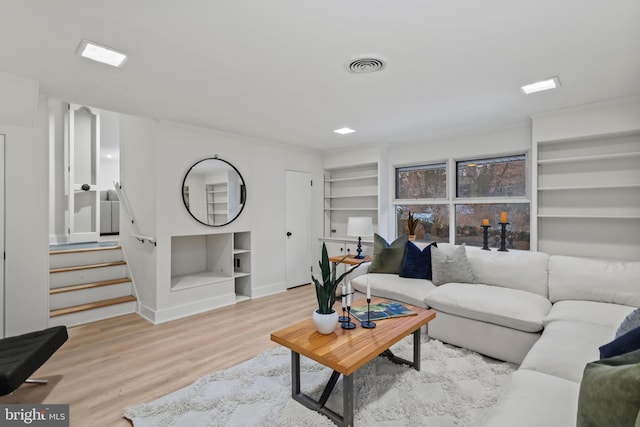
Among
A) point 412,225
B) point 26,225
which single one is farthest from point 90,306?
point 412,225

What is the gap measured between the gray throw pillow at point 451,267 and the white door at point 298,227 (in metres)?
2.45

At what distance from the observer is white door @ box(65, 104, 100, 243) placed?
5.23 m

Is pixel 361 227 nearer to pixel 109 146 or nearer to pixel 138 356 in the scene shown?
pixel 138 356

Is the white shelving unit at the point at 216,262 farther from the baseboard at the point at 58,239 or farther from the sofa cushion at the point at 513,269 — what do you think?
the sofa cushion at the point at 513,269

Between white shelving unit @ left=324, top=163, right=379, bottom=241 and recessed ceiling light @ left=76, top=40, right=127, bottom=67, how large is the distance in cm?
365

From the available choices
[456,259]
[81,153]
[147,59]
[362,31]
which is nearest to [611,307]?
[456,259]

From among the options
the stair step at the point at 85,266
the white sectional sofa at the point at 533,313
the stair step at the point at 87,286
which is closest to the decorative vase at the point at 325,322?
the white sectional sofa at the point at 533,313

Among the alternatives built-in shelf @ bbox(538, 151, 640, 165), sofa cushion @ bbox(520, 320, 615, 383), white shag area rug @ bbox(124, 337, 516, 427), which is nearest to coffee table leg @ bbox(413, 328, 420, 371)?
white shag area rug @ bbox(124, 337, 516, 427)

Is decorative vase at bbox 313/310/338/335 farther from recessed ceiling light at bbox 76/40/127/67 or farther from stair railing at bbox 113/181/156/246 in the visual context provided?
stair railing at bbox 113/181/156/246

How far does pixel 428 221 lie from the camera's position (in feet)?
15.0

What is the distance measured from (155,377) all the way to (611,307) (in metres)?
3.63

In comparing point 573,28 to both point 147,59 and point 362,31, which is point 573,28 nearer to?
point 362,31

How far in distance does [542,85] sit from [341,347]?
268 centimetres

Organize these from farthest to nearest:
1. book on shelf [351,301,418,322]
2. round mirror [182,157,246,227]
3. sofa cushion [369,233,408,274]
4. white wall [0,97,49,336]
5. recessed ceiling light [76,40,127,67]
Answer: round mirror [182,157,246,227] < sofa cushion [369,233,408,274] < white wall [0,97,49,336] < book on shelf [351,301,418,322] < recessed ceiling light [76,40,127,67]
